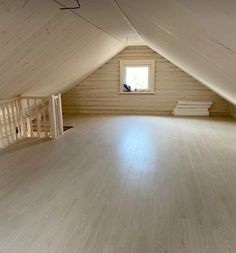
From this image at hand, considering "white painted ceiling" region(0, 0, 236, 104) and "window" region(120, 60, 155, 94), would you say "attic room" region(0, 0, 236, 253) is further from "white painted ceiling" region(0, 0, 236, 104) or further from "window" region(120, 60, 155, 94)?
"window" region(120, 60, 155, 94)

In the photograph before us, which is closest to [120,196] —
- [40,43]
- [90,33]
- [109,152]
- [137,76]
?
[109,152]

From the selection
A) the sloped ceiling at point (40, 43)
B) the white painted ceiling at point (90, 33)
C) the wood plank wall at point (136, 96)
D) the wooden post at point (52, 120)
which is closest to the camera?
the white painted ceiling at point (90, 33)

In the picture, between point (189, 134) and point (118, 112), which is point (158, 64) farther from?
point (189, 134)

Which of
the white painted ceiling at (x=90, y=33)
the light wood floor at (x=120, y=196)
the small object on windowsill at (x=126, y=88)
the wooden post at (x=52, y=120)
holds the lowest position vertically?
the light wood floor at (x=120, y=196)

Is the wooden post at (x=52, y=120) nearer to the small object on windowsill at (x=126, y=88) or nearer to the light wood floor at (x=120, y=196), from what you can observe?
the light wood floor at (x=120, y=196)

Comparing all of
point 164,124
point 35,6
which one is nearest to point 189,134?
point 164,124

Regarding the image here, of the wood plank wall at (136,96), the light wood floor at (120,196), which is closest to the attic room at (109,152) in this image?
the light wood floor at (120,196)

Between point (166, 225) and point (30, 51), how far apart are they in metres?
2.52

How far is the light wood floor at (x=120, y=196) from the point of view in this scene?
6.39 feet

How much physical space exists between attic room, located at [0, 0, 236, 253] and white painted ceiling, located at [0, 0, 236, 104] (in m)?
0.02

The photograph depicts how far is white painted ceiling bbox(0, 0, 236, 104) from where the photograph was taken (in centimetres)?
149

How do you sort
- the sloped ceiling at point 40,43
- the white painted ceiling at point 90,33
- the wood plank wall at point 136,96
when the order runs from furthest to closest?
the wood plank wall at point 136,96 < the sloped ceiling at point 40,43 < the white painted ceiling at point 90,33

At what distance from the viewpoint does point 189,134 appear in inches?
205

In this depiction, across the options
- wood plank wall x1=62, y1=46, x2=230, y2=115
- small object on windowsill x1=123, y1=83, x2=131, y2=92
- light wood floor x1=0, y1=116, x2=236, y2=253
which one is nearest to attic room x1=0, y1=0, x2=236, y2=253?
light wood floor x1=0, y1=116, x2=236, y2=253
